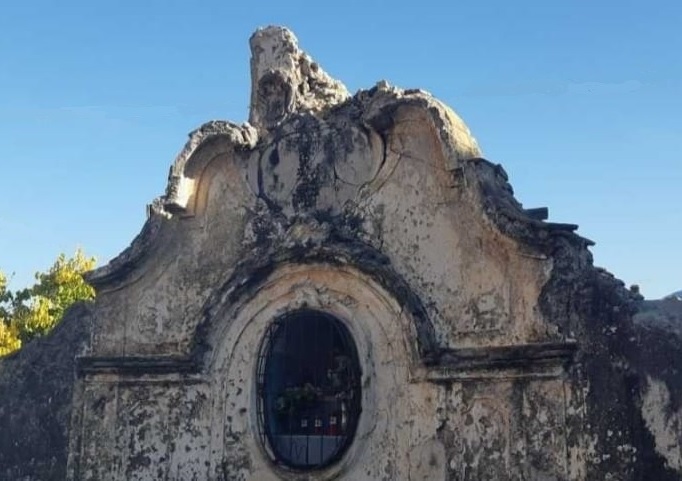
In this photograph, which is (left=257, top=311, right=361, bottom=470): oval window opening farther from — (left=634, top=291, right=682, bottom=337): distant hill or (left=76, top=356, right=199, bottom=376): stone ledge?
(left=634, top=291, right=682, bottom=337): distant hill

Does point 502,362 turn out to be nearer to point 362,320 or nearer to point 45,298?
point 362,320

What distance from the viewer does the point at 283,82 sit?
8898mm

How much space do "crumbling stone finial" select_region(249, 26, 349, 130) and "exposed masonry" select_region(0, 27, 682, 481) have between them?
0.07 feet

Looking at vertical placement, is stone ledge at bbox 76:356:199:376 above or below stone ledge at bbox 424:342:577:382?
above

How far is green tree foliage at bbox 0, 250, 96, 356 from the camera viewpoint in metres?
19.7

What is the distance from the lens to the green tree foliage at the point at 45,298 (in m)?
19.7

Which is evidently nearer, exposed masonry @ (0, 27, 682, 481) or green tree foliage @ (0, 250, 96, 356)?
exposed masonry @ (0, 27, 682, 481)

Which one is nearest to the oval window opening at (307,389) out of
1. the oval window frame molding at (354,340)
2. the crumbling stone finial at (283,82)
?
the oval window frame molding at (354,340)

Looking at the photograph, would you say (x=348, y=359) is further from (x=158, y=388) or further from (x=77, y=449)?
(x=77, y=449)

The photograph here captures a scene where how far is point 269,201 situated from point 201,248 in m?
0.85

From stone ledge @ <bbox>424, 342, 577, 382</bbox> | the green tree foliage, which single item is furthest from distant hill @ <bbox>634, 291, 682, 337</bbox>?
the green tree foliage

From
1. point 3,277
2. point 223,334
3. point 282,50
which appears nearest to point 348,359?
point 223,334

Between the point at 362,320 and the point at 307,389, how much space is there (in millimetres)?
809

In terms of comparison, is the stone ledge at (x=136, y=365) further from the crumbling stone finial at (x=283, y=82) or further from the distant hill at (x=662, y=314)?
the distant hill at (x=662, y=314)
